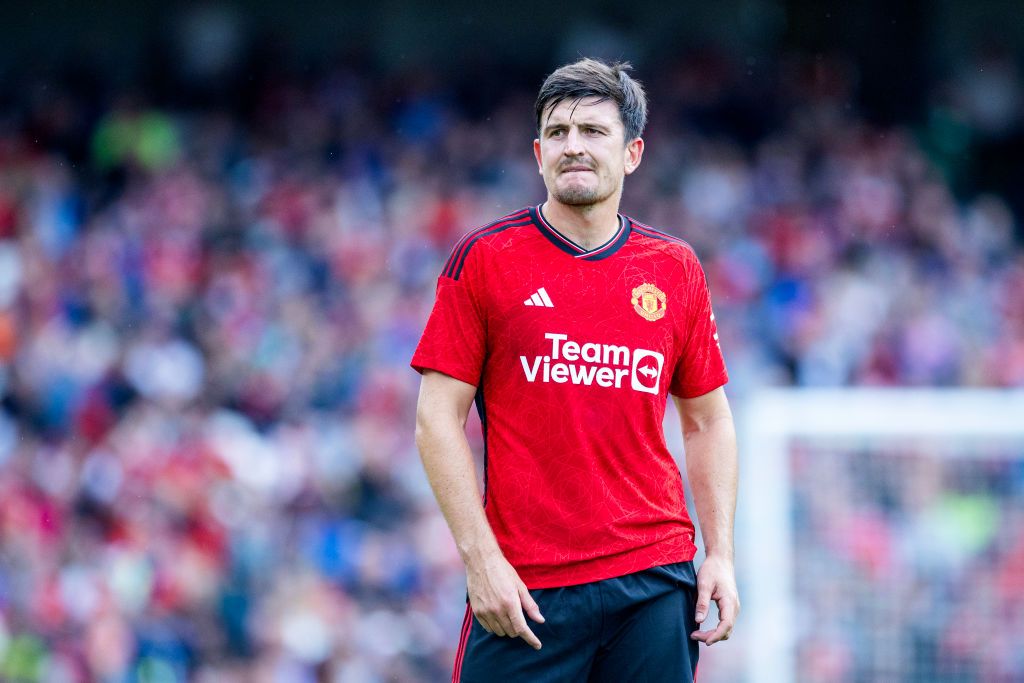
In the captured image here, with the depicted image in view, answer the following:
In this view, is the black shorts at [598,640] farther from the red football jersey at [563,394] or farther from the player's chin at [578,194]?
the player's chin at [578,194]

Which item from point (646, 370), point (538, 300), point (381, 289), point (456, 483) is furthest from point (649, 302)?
point (381, 289)

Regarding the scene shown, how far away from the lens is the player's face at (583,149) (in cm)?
320

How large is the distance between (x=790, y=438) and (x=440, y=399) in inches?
164

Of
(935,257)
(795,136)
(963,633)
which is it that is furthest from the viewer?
(795,136)

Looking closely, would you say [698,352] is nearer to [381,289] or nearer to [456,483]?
[456,483]

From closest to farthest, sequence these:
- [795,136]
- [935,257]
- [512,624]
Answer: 1. [512,624]
2. [935,257]
3. [795,136]

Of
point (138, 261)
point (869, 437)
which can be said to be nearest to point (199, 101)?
point (138, 261)

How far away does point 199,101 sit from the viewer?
13.7 meters

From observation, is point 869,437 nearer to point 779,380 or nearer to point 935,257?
point 779,380

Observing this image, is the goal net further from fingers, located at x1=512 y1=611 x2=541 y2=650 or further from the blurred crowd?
fingers, located at x1=512 y1=611 x2=541 y2=650

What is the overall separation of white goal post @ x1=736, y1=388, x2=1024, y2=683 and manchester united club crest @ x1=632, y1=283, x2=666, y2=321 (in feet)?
12.5

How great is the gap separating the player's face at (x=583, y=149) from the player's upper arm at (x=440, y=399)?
0.51 meters

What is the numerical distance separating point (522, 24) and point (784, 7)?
9.61 ft

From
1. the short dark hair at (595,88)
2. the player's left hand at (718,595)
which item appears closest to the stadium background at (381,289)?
the player's left hand at (718,595)
